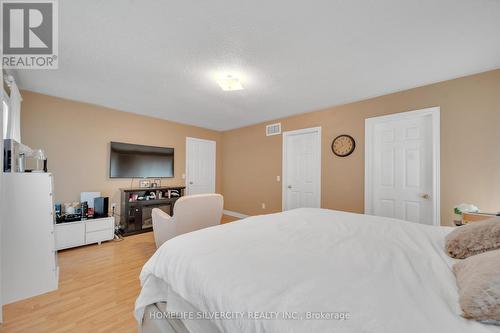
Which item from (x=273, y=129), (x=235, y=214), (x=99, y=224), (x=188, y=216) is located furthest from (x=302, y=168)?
(x=99, y=224)

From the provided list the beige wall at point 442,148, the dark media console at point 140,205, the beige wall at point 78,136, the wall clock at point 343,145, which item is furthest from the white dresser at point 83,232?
the wall clock at point 343,145

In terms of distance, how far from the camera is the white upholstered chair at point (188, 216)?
2471mm

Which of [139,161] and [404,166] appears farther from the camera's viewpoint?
[139,161]

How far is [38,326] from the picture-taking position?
1520mm

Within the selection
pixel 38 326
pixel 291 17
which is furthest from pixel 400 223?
pixel 38 326

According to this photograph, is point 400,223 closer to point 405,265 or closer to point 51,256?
point 405,265

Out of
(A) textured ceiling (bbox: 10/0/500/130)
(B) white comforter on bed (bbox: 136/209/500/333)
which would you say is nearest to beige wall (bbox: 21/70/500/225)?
(A) textured ceiling (bbox: 10/0/500/130)

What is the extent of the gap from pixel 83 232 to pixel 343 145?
451 centimetres

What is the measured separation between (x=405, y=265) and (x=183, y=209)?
222 centimetres

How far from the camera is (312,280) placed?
0.85 m

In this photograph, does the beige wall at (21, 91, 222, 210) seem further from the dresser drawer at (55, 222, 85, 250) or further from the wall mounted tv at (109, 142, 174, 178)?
the dresser drawer at (55, 222, 85, 250)

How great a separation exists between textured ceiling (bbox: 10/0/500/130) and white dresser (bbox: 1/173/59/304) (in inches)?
55.4

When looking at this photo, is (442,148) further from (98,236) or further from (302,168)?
(98,236)

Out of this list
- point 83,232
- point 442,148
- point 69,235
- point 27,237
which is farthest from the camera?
point 83,232
